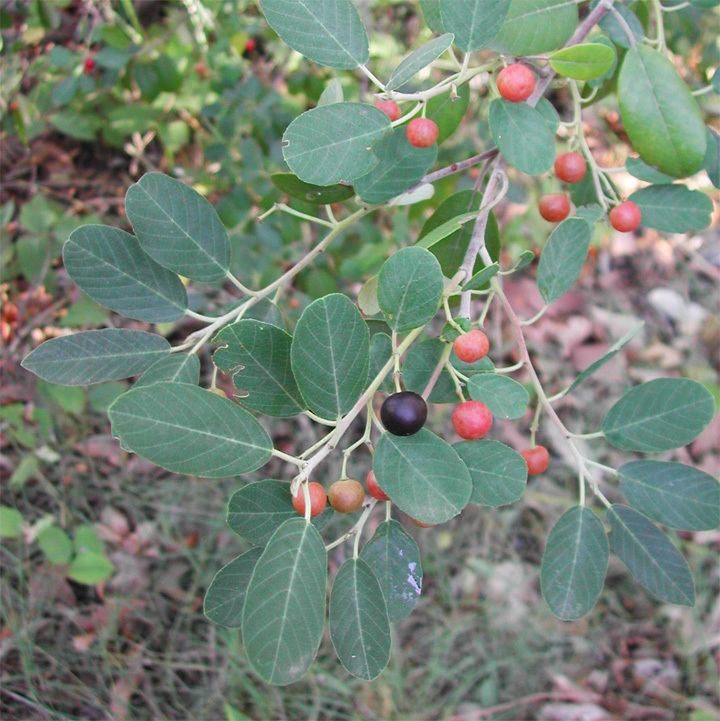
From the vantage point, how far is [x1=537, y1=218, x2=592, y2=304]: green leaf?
41.1 inches

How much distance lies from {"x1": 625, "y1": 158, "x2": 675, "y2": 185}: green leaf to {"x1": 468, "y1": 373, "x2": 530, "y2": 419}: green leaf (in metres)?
0.50

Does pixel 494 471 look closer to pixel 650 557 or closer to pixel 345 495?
pixel 345 495

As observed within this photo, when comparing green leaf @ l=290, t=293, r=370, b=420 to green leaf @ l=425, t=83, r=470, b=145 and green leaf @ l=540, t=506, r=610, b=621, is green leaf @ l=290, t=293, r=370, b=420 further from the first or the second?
green leaf @ l=425, t=83, r=470, b=145

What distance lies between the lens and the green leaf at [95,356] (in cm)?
95

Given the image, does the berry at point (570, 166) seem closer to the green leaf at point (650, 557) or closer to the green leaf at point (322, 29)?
the green leaf at point (322, 29)

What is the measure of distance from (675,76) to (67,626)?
7.84 feet

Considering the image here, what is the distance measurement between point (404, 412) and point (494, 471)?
0.15m

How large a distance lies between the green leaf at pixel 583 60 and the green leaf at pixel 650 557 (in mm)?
610

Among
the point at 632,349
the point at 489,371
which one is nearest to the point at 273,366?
the point at 489,371

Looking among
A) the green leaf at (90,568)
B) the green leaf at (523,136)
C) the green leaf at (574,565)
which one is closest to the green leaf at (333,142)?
the green leaf at (523,136)

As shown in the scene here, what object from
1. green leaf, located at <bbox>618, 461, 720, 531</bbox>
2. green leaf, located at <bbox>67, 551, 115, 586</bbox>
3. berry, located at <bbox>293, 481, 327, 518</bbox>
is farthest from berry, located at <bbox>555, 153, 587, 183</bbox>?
green leaf, located at <bbox>67, 551, 115, 586</bbox>

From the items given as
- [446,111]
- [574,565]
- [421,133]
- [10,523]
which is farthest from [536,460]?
[10,523]

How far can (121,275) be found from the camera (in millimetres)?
1002

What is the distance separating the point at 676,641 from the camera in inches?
106
